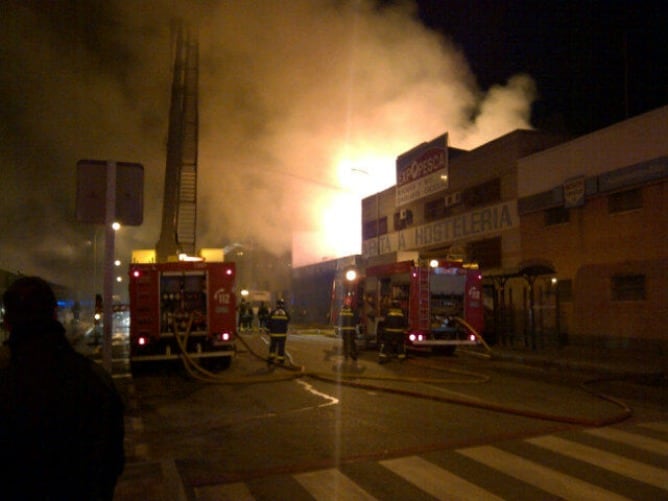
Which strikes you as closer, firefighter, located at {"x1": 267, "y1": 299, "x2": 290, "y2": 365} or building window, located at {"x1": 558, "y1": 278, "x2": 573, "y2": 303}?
firefighter, located at {"x1": 267, "y1": 299, "x2": 290, "y2": 365}

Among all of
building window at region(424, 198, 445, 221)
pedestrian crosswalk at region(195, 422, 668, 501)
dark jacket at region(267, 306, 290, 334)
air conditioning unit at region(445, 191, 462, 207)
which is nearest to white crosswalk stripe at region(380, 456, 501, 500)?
pedestrian crosswalk at region(195, 422, 668, 501)

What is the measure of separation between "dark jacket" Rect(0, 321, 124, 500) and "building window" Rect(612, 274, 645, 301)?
1700 cm

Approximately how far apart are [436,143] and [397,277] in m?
13.2

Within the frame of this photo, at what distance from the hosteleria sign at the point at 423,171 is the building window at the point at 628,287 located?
34.8 feet

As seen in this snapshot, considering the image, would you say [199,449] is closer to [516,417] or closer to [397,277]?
[516,417]

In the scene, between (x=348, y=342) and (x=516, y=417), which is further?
(x=348, y=342)

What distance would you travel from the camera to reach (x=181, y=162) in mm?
18188

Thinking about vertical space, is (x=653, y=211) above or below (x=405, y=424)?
above

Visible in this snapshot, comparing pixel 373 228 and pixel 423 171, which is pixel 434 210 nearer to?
pixel 423 171

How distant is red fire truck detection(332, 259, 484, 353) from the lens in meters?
14.8

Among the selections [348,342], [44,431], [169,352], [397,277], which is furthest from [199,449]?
[397,277]

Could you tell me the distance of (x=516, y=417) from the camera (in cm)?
751

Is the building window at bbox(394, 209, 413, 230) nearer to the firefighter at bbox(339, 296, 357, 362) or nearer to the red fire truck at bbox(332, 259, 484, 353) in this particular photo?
the red fire truck at bbox(332, 259, 484, 353)

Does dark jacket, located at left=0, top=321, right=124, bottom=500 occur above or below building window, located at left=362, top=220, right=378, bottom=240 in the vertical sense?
below
